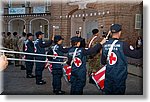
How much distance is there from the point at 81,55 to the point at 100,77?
309 mm

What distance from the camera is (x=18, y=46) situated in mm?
3668

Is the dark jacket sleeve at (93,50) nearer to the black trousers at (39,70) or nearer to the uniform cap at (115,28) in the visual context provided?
the uniform cap at (115,28)

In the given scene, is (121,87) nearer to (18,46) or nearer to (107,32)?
(107,32)

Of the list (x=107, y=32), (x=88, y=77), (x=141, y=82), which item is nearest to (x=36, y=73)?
(x=88, y=77)

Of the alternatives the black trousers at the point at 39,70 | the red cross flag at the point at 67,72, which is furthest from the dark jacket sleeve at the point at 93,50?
the black trousers at the point at 39,70

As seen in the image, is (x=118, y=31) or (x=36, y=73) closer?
(x=118, y=31)

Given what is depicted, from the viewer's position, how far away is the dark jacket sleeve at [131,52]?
3398mm

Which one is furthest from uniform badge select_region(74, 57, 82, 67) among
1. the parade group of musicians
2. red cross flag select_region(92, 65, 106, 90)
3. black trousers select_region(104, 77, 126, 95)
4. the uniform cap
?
the uniform cap

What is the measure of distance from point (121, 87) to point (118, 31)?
1.93ft

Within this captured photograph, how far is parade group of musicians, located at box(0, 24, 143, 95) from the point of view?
3461 mm

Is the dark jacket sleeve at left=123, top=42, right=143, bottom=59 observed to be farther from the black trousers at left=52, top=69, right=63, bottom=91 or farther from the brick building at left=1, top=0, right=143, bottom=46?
the black trousers at left=52, top=69, right=63, bottom=91

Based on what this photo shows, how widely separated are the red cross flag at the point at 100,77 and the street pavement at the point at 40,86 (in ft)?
0.18

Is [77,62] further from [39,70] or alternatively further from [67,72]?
[39,70]

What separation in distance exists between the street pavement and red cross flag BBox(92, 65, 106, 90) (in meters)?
0.05
